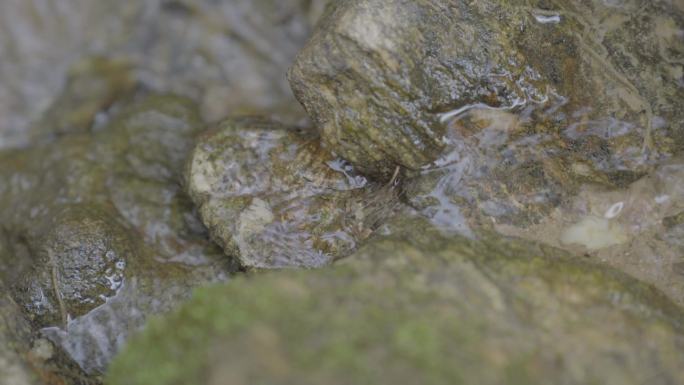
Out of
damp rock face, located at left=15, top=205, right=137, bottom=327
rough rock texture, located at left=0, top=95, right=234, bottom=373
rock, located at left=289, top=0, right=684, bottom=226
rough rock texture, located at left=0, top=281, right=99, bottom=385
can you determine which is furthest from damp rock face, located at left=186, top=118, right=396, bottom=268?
rough rock texture, located at left=0, top=281, right=99, bottom=385

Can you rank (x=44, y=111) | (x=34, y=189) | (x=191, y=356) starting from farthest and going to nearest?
(x=44, y=111), (x=34, y=189), (x=191, y=356)

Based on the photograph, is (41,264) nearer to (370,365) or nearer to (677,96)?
(370,365)

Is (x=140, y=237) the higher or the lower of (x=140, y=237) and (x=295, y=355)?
the lower

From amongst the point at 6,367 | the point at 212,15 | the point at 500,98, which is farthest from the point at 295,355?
the point at 212,15

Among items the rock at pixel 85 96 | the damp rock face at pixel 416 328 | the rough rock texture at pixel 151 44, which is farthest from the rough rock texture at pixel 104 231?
the damp rock face at pixel 416 328

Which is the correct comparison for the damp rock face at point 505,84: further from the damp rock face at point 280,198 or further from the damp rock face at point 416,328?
the damp rock face at point 416,328

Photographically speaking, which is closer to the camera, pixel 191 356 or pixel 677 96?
pixel 191 356

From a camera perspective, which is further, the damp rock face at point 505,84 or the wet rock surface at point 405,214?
the damp rock face at point 505,84
